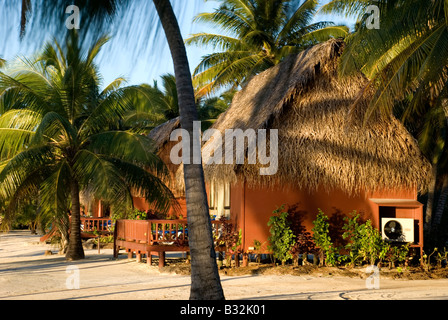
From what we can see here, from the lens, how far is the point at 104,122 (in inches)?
620

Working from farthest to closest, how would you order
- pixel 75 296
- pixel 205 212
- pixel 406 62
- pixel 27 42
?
pixel 406 62 → pixel 75 296 → pixel 205 212 → pixel 27 42

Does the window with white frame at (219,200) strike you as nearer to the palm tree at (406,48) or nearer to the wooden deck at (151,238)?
the wooden deck at (151,238)

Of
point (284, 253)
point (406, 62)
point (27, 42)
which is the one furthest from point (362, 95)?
point (27, 42)

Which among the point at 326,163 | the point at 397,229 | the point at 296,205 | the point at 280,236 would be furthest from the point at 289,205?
the point at 397,229

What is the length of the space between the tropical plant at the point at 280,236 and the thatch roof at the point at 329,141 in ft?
2.63

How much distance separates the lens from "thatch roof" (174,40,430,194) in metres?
13.1

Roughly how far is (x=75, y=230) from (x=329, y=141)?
7.65m

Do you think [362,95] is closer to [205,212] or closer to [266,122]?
[266,122]

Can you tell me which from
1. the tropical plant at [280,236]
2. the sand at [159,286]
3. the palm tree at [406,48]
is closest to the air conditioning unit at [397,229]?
the sand at [159,286]

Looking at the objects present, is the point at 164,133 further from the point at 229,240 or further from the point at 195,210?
the point at 195,210

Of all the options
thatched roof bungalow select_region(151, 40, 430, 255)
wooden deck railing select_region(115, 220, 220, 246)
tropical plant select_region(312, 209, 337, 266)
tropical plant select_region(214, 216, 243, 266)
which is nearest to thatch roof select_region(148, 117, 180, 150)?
wooden deck railing select_region(115, 220, 220, 246)

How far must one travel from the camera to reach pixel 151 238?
1372 cm

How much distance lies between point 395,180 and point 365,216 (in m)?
1.12

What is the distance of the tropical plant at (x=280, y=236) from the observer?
42.4 feet
